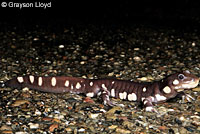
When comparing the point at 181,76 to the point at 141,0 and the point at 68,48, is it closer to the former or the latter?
the point at 68,48

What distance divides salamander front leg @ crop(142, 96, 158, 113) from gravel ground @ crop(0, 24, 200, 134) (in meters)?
0.13

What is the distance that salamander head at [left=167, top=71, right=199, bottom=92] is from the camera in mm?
6602

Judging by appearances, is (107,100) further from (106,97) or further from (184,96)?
(184,96)

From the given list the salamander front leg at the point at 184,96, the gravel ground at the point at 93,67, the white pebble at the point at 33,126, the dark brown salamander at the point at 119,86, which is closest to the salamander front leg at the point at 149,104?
the dark brown salamander at the point at 119,86

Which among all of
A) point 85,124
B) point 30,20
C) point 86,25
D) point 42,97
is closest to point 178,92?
point 85,124

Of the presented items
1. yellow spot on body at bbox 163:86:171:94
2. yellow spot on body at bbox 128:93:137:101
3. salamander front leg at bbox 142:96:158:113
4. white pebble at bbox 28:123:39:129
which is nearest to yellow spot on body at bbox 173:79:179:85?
yellow spot on body at bbox 163:86:171:94

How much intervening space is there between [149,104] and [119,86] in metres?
0.89

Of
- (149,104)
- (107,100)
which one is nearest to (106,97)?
(107,100)

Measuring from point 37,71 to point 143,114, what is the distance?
3.65 meters

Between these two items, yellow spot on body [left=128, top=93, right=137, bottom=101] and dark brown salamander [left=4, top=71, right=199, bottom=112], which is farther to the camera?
yellow spot on body [left=128, top=93, right=137, bottom=101]

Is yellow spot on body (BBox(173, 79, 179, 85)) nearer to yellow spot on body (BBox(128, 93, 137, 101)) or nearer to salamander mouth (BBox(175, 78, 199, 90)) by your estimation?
salamander mouth (BBox(175, 78, 199, 90))

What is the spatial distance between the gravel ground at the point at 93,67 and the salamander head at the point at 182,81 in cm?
45

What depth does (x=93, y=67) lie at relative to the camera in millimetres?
9344

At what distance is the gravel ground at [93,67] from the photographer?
236 inches
